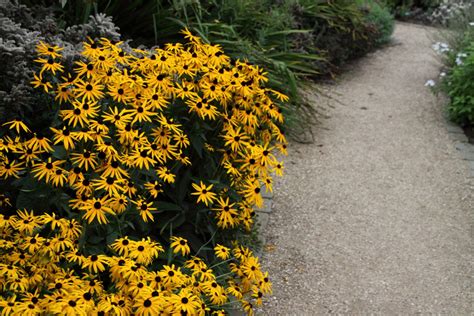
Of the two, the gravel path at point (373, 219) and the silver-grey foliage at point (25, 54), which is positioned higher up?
the silver-grey foliage at point (25, 54)

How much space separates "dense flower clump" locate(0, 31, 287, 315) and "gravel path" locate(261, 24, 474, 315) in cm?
50

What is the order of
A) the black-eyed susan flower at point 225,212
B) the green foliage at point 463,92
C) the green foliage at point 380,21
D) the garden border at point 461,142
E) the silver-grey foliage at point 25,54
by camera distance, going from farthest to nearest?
the green foliage at point 380,21 < the green foliage at point 463,92 < the garden border at point 461,142 < the silver-grey foliage at point 25,54 < the black-eyed susan flower at point 225,212

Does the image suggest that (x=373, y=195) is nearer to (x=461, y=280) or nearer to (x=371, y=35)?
(x=461, y=280)

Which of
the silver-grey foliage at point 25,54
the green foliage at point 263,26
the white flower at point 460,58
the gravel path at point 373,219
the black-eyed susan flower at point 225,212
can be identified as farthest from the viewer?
the white flower at point 460,58

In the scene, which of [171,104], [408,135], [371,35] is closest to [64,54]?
[171,104]

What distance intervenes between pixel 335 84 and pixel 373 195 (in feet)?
8.61

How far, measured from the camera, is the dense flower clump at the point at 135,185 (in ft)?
7.87

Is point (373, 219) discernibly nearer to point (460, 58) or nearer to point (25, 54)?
point (25, 54)

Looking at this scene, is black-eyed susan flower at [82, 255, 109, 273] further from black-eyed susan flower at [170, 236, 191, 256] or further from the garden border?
the garden border

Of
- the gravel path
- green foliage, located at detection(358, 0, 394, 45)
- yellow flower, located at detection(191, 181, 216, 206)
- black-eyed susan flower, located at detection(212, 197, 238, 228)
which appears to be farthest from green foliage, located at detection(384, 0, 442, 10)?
yellow flower, located at detection(191, 181, 216, 206)

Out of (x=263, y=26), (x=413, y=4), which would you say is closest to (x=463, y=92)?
(x=263, y=26)

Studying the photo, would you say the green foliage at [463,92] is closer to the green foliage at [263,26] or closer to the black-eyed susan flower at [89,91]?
the green foliage at [263,26]

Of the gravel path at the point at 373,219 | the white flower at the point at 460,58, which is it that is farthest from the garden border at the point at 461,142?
the white flower at the point at 460,58

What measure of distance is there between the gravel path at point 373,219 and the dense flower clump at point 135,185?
50 centimetres
